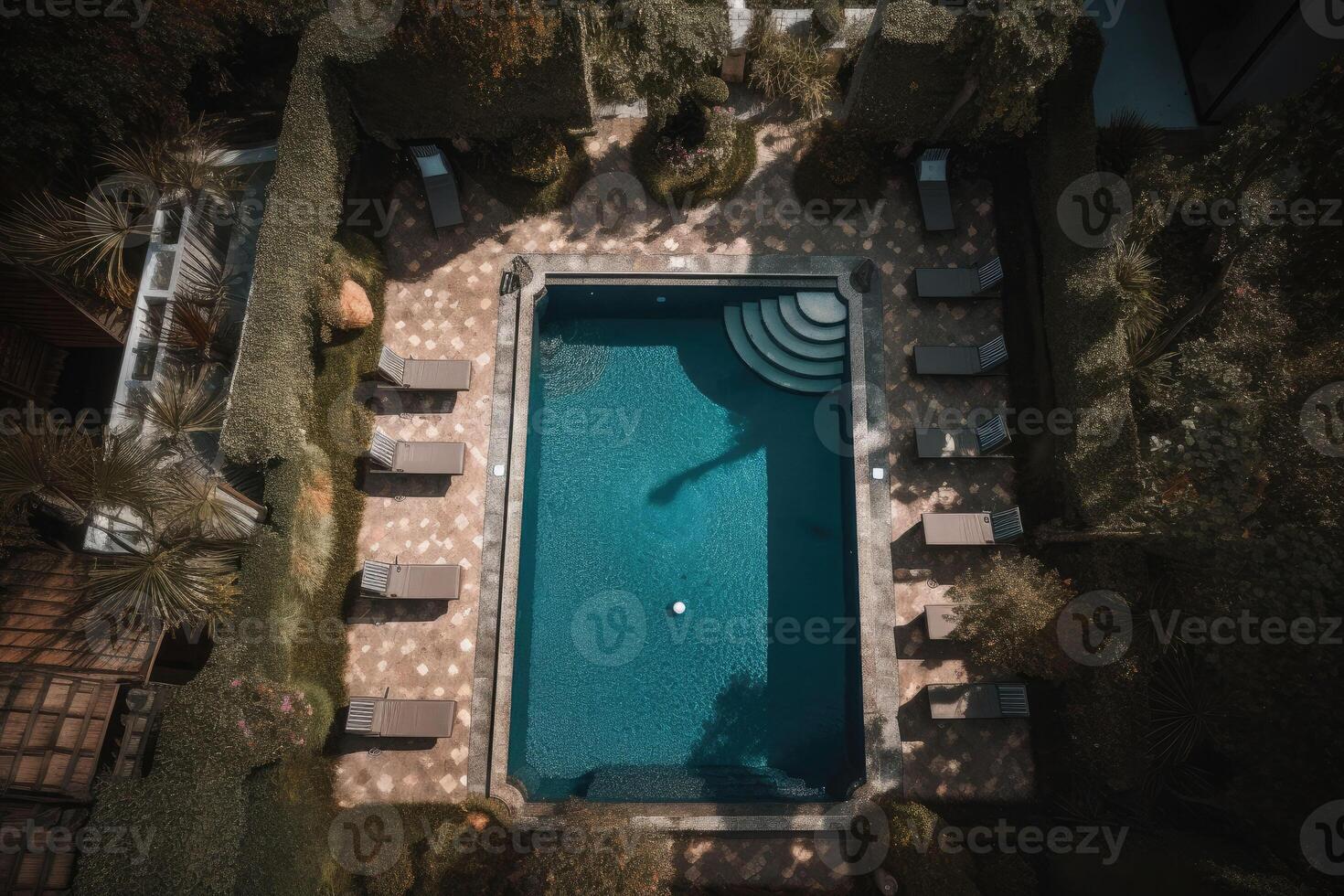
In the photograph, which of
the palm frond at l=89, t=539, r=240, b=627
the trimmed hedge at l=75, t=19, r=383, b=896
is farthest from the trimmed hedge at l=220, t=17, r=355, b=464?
the palm frond at l=89, t=539, r=240, b=627

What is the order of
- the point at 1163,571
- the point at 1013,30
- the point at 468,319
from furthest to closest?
the point at 468,319, the point at 1163,571, the point at 1013,30

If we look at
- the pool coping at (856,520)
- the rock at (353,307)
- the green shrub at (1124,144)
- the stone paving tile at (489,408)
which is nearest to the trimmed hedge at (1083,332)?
the green shrub at (1124,144)

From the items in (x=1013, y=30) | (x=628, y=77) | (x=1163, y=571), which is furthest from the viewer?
(x=628, y=77)

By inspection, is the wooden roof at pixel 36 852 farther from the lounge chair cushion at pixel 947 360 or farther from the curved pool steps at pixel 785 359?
the lounge chair cushion at pixel 947 360

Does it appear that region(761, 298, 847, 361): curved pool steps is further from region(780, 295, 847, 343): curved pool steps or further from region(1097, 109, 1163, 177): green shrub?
region(1097, 109, 1163, 177): green shrub

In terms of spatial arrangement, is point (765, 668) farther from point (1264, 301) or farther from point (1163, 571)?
point (1264, 301)

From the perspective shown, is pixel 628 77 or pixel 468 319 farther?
pixel 468 319

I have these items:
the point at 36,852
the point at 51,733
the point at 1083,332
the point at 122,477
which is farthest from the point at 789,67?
the point at 36,852

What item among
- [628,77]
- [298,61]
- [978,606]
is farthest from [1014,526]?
[298,61]
